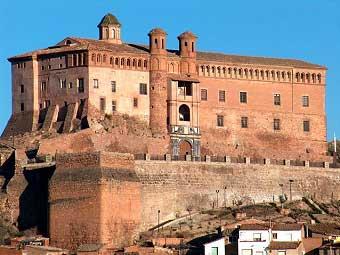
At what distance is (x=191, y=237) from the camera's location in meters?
108

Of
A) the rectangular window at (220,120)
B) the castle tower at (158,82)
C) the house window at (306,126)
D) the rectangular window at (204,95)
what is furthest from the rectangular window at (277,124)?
the castle tower at (158,82)

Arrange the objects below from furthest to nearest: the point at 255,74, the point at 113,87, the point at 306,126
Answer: the point at 306,126
the point at 255,74
the point at 113,87

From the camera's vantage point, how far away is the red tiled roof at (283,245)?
100 meters

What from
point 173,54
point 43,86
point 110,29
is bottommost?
point 43,86

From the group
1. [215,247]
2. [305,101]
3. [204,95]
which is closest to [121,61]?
[204,95]

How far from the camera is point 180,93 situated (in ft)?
392

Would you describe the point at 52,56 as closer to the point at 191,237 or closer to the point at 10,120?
the point at 10,120

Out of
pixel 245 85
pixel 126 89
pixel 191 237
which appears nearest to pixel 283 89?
pixel 245 85

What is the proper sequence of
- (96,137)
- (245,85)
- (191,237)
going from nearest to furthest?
(191,237) → (96,137) → (245,85)

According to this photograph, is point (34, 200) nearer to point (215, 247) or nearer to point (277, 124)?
point (215, 247)

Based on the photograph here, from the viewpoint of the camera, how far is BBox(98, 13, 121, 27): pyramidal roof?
12175cm

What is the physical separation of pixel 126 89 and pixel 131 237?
12.8 m

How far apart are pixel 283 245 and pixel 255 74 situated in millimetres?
24504

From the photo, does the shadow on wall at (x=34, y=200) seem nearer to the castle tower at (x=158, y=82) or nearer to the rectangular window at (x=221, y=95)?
the castle tower at (x=158, y=82)
